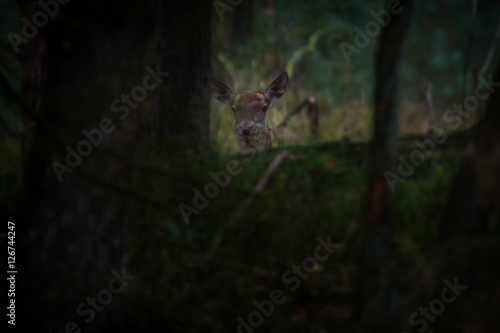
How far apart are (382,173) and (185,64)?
400cm

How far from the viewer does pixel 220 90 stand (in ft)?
30.9

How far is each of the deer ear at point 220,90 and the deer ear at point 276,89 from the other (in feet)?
1.80

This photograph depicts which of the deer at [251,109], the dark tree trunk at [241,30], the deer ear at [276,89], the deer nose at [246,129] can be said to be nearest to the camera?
the deer nose at [246,129]

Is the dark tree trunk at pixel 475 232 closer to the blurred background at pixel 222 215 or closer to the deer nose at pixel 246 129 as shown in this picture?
the blurred background at pixel 222 215

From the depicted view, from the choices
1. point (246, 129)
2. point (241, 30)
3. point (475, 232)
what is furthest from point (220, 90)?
point (241, 30)

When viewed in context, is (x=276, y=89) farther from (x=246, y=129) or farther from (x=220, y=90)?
(x=246, y=129)

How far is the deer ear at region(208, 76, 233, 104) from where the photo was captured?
902 cm

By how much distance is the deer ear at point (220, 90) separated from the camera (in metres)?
9.02

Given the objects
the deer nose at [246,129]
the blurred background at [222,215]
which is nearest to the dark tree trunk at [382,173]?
the blurred background at [222,215]

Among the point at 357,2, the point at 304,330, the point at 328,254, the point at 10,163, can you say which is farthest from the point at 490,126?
the point at 357,2

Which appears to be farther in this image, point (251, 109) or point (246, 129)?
point (251, 109)

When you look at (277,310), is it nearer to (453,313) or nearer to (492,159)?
(453,313)

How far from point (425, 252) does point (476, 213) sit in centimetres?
68

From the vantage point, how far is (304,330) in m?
5.62
